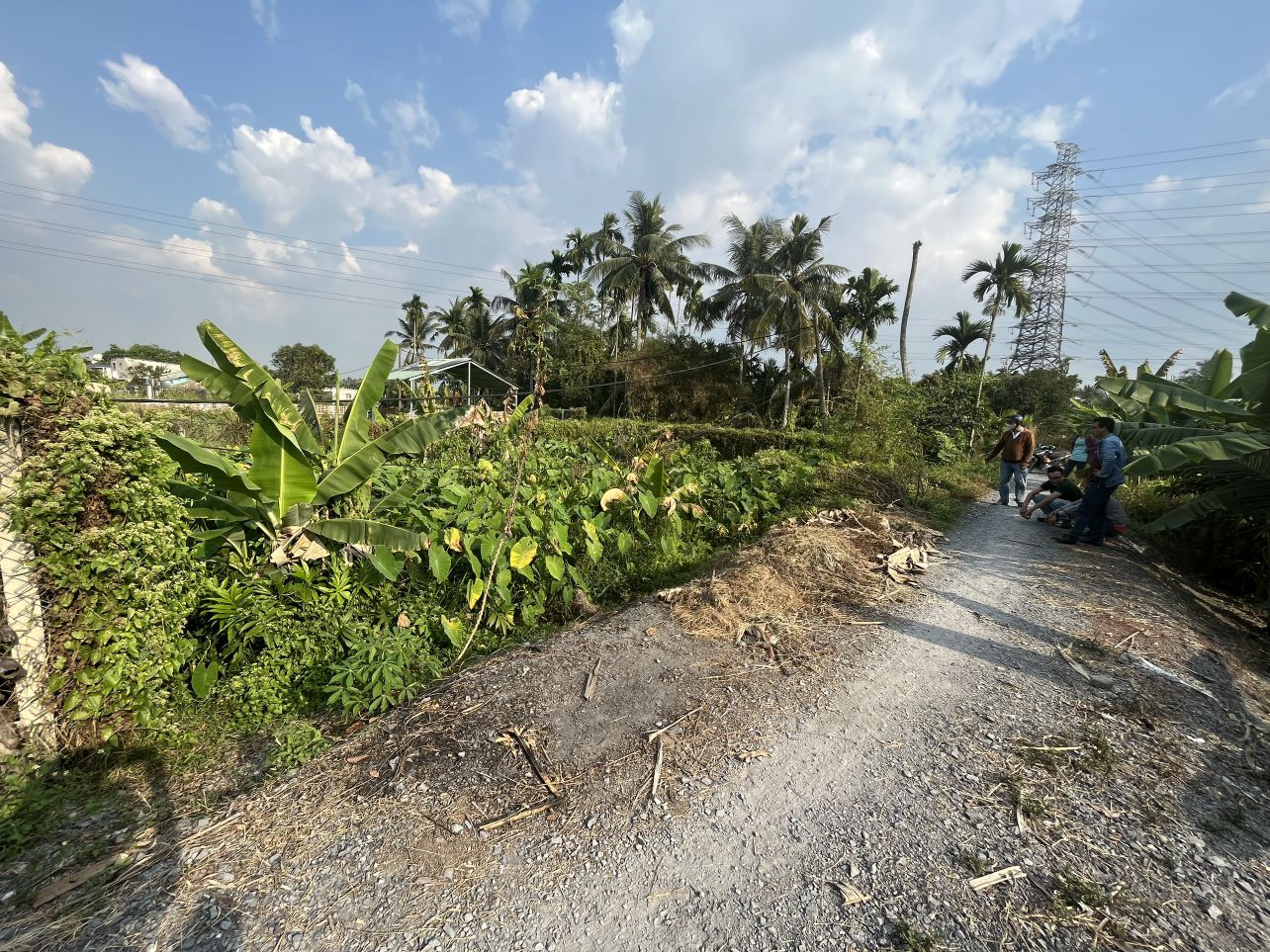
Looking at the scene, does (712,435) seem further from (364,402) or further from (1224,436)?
(364,402)

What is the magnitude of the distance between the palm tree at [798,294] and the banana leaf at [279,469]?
2358cm

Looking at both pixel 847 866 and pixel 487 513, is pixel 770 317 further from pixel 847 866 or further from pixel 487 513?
pixel 847 866

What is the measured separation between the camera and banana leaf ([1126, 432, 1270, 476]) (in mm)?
4562

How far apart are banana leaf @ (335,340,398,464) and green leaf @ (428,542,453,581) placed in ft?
3.49

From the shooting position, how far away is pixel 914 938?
6.05 feet

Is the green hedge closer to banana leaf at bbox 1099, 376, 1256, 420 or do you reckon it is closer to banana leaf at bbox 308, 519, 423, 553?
banana leaf at bbox 1099, 376, 1256, 420

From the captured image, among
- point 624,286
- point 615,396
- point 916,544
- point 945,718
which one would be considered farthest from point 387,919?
point 624,286

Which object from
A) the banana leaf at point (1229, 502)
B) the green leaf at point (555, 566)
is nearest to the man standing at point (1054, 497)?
the banana leaf at point (1229, 502)

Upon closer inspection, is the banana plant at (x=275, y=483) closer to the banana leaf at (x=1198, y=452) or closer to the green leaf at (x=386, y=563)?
the green leaf at (x=386, y=563)

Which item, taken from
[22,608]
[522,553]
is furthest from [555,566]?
[22,608]

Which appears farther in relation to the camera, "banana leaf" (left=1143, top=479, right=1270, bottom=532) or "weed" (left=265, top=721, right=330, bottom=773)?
"banana leaf" (left=1143, top=479, right=1270, bottom=532)

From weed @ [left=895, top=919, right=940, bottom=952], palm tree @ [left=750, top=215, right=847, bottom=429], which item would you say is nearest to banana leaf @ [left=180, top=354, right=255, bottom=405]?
weed @ [left=895, top=919, right=940, bottom=952]

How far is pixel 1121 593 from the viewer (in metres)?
4.99

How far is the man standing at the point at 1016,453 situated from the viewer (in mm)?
9102
